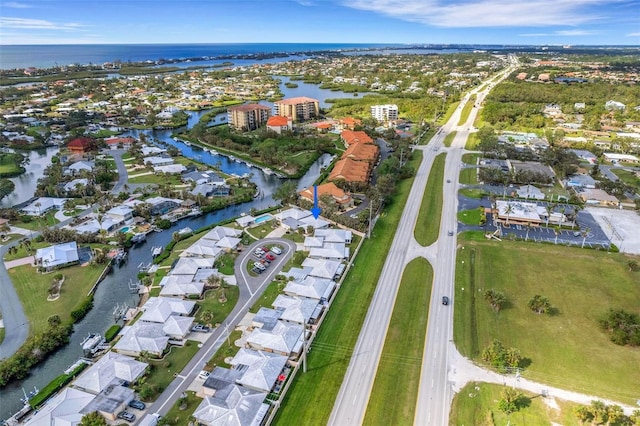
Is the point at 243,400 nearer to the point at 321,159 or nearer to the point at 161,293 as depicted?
the point at 161,293

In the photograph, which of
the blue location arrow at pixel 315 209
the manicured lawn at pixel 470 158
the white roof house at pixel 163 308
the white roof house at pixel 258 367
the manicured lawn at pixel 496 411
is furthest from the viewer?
the manicured lawn at pixel 470 158

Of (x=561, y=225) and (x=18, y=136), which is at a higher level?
(x=18, y=136)

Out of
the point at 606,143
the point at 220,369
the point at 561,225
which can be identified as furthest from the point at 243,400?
the point at 606,143

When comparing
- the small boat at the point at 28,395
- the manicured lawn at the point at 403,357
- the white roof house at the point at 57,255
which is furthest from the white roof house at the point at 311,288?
the white roof house at the point at 57,255

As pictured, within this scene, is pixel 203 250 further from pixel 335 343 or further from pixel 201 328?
pixel 335 343

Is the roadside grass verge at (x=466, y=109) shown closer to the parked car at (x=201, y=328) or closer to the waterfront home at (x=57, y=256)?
the parked car at (x=201, y=328)

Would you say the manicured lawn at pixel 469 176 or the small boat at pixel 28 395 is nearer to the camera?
the small boat at pixel 28 395

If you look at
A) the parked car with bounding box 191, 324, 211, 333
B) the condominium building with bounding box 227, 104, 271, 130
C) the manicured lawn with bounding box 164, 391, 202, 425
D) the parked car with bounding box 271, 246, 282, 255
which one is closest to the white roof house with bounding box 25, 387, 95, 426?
the manicured lawn with bounding box 164, 391, 202, 425

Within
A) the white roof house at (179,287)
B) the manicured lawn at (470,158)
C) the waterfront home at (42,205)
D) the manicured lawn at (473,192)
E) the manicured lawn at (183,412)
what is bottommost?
the manicured lawn at (183,412)
